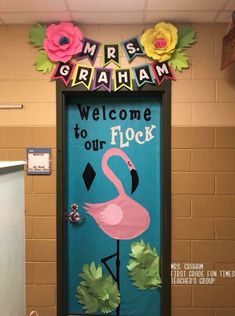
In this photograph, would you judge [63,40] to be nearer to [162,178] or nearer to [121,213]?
[162,178]

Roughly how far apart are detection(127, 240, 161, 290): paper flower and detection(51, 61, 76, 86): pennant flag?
4.56 feet

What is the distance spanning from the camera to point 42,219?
2.50m

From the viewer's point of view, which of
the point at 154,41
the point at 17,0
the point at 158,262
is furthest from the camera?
the point at 158,262

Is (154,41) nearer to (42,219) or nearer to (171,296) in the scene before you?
(42,219)

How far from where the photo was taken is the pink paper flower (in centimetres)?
241

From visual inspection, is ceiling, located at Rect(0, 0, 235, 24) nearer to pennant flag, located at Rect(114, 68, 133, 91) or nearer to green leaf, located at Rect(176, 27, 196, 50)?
green leaf, located at Rect(176, 27, 196, 50)

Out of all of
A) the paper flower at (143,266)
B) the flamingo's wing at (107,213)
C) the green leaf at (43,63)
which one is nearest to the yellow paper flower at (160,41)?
the green leaf at (43,63)

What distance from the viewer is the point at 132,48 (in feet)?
8.02

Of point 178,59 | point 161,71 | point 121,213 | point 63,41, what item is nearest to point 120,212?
point 121,213

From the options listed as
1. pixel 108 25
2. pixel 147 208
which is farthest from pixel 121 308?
pixel 108 25

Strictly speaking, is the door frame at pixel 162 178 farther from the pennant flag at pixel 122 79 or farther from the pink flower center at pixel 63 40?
the pink flower center at pixel 63 40

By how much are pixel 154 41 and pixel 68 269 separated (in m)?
1.90

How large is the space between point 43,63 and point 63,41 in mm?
223

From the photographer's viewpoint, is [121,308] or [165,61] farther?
[121,308]
